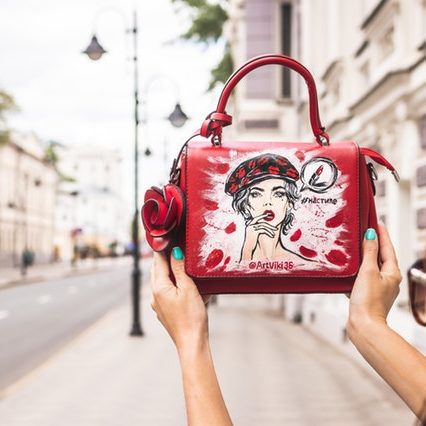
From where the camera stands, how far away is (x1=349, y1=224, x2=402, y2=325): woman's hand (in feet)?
5.52

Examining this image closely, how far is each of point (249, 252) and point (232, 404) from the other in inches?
318

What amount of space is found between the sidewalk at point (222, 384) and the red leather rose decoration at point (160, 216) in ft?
22.8

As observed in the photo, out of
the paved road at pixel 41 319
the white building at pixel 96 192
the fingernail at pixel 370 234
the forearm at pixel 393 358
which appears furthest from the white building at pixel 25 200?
the forearm at pixel 393 358

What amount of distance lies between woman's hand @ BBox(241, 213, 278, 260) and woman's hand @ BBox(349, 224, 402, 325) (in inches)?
8.1

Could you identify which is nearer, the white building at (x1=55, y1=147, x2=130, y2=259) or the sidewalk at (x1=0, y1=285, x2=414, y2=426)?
the sidewalk at (x1=0, y1=285, x2=414, y2=426)

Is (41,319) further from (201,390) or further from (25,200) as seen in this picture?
(25,200)

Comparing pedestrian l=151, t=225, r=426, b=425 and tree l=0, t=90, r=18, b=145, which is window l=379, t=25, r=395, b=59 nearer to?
pedestrian l=151, t=225, r=426, b=425

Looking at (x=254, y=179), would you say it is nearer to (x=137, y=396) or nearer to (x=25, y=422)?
(x=25, y=422)

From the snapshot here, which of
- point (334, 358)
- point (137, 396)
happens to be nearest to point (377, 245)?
point (137, 396)

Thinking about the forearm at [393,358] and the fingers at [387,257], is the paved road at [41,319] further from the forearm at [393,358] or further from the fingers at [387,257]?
the forearm at [393,358]

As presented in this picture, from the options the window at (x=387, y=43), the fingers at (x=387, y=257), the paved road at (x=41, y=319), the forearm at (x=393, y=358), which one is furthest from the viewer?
the paved road at (x=41, y=319)

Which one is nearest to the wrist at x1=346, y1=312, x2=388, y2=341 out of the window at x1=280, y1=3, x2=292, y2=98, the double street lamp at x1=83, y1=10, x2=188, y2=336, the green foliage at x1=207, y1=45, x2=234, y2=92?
the double street lamp at x1=83, y1=10, x2=188, y2=336

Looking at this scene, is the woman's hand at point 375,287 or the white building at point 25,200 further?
the white building at point 25,200

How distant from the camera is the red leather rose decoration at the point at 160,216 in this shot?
1.82 m
